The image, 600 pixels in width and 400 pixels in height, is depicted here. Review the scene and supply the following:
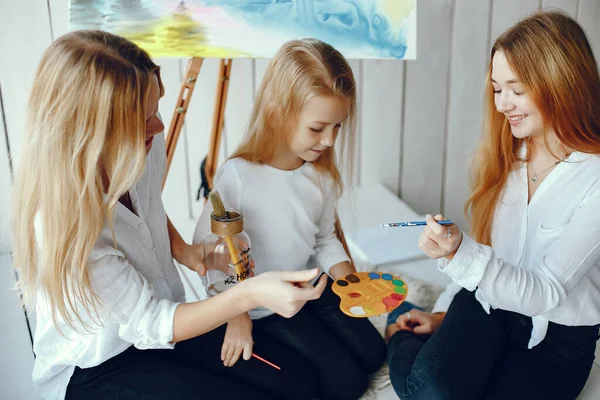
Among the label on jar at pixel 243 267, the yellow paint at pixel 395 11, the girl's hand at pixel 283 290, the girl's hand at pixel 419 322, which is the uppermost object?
the yellow paint at pixel 395 11

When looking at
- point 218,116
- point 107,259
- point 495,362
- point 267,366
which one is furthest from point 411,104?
point 107,259

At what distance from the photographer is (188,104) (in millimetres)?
1474

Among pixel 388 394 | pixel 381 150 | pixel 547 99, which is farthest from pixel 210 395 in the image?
pixel 381 150

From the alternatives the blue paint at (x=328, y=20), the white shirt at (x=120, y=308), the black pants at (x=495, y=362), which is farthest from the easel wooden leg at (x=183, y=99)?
the black pants at (x=495, y=362)

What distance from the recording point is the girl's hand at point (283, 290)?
3.07ft

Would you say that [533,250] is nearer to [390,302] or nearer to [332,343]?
[390,302]

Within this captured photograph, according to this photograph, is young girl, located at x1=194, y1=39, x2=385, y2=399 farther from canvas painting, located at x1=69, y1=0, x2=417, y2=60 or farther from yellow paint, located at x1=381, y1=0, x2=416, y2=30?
yellow paint, located at x1=381, y1=0, x2=416, y2=30

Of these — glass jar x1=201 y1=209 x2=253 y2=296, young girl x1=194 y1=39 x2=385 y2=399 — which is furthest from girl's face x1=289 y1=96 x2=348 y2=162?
glass jar x1=201 y1=209 x2=253 y2=296

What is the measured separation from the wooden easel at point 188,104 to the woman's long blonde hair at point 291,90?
0.86 feet

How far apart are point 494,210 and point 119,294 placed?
0.79m

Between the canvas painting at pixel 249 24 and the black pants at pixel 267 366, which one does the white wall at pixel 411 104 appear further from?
the black pants at pixel 267 366

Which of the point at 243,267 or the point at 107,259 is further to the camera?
the point at 243,267

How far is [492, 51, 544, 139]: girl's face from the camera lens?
1093 mm

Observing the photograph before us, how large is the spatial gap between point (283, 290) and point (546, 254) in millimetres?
506
